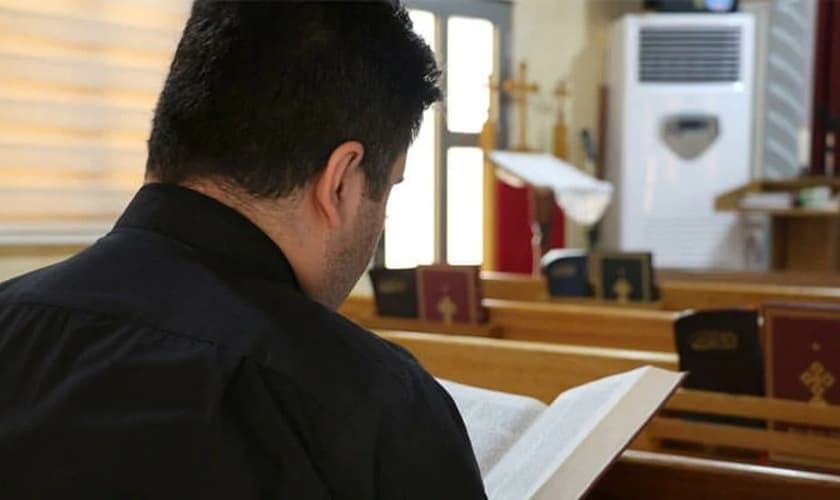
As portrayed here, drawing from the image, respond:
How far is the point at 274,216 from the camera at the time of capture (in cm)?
66

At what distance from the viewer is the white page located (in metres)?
0.79

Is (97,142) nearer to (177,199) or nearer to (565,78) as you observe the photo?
(177,199)

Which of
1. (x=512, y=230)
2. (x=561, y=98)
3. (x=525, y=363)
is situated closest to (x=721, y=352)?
(x=525, y=363)

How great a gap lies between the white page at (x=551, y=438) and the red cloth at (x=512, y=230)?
383 centimetres

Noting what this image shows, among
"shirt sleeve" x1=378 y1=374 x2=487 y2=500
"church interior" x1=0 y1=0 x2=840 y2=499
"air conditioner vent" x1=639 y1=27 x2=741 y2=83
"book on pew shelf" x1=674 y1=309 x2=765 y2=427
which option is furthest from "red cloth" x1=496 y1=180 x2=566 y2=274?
"shirt sleeve" x1=378 y1=374 x2=487 y2=500

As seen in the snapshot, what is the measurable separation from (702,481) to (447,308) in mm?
1351

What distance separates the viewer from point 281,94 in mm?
635

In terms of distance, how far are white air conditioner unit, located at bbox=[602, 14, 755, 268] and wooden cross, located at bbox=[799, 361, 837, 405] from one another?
373 cm

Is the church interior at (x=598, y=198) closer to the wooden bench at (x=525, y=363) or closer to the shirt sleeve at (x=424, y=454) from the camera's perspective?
the wooden bench at (x=525, y=363)

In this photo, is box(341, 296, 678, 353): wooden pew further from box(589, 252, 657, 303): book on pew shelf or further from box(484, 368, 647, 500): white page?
box(484, 368, 647, 500): white page

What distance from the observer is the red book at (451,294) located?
2.25 metres

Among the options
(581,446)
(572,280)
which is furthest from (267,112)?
(572,280)

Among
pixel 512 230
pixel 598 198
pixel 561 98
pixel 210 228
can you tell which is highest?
pixel 561 98

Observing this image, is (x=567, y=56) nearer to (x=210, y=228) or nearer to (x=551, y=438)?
(x=551, y=438)
